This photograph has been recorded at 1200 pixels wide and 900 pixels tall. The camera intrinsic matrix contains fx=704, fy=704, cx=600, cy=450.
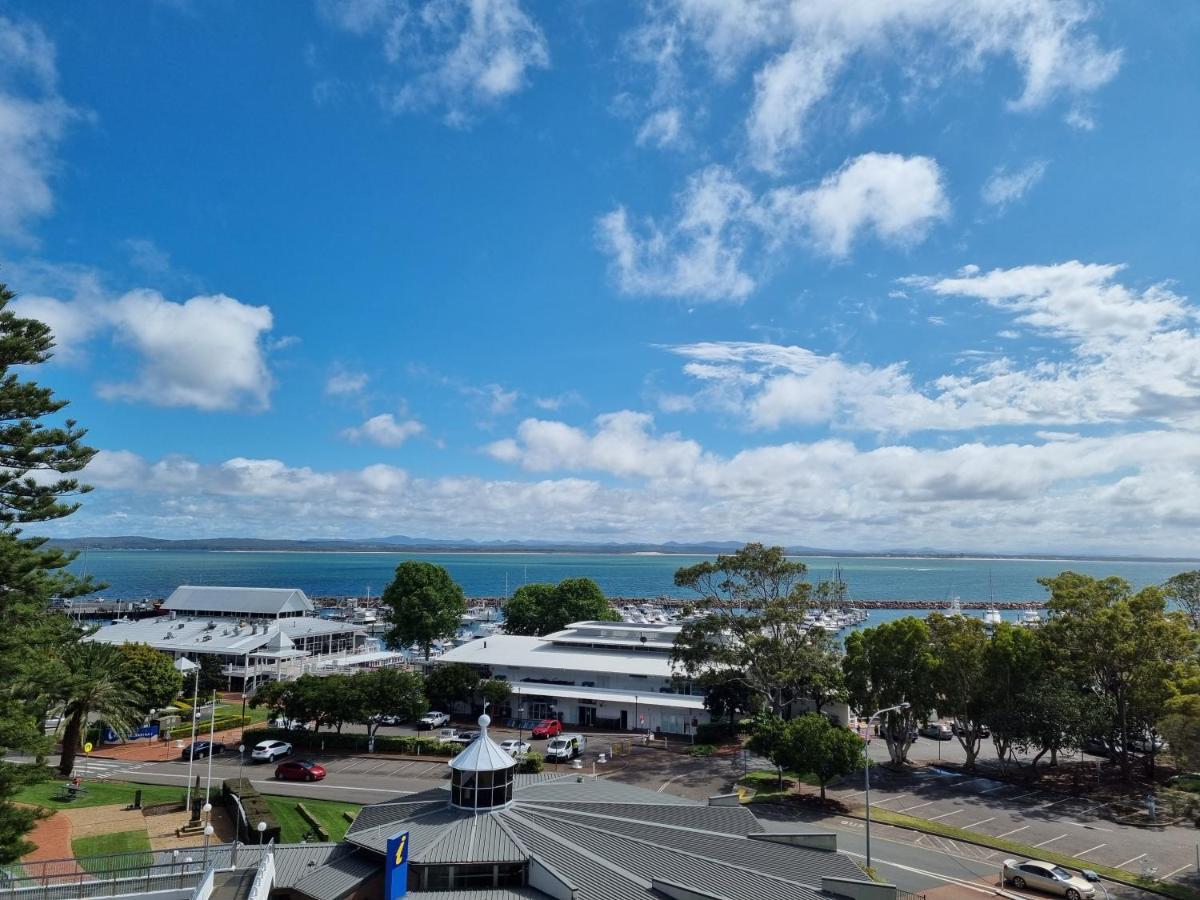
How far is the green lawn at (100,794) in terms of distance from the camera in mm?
33438

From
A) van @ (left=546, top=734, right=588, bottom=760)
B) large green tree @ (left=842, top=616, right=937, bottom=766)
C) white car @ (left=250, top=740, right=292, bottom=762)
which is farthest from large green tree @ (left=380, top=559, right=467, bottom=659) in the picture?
large green tree @ (left=842, top=616, right=937, bottom=766)

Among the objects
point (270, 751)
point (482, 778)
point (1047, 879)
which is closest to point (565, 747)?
point (270, 751)

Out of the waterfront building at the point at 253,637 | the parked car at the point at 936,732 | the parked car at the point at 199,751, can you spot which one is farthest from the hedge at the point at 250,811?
the parked car at the point at 936,732

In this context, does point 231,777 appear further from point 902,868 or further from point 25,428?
point 902,868

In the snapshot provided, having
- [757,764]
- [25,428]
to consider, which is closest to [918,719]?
[757,764]

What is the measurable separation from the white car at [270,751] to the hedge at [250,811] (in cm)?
496

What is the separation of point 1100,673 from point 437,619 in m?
50.7

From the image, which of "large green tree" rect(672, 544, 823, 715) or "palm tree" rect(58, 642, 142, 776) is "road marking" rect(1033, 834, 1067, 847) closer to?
"large green tree" rect(672, 544, 823, 715)

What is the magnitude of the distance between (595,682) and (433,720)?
12324mm

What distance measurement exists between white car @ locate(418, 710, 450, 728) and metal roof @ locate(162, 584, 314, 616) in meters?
36.2

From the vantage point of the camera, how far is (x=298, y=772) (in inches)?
1503

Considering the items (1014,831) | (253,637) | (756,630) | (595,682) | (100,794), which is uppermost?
(756,630)

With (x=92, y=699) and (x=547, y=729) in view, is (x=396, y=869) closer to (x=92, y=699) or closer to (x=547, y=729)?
(x=92, y=699)

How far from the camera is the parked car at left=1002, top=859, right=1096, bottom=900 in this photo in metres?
24.7
